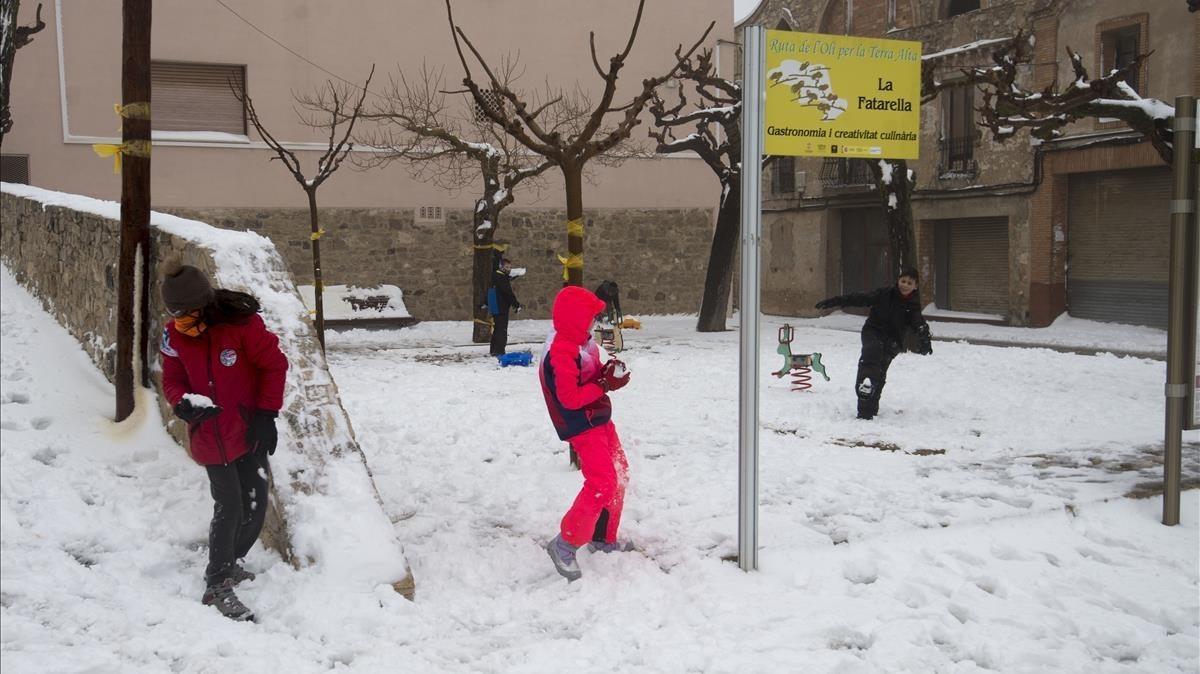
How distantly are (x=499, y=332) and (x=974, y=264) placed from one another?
549 inches

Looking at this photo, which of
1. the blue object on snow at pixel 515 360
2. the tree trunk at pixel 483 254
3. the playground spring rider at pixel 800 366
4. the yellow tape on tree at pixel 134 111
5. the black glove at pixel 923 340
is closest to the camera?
the yellow tape on tree at pixel 134 111

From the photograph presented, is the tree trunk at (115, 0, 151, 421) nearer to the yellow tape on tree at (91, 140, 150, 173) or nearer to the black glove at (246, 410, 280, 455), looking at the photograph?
the yellow tape on tree at (91, 140, 150, 173)

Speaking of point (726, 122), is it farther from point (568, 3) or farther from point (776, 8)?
point (776, 8)

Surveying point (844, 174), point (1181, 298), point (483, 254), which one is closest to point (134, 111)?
point (1181, 298)

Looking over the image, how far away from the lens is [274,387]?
383 centimetres

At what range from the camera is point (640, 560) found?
15.7 ft

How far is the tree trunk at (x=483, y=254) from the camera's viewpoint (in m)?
15.8

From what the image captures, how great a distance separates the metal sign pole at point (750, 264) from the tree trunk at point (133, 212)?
131 inches

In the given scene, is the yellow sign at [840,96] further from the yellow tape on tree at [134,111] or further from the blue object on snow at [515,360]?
the blue object on snow at [515,360]

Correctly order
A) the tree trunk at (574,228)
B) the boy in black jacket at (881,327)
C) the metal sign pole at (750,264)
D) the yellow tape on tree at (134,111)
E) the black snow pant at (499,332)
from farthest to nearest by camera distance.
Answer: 1. the black snow pant at (499,332)
2. the boy in black jacket at (881,327)
3. the tree trunk at (574,228)
4. the yellow tape on tree at (134,111)
5. the metal sign pole at (750,264)

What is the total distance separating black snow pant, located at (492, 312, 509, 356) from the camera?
13578 millimetres

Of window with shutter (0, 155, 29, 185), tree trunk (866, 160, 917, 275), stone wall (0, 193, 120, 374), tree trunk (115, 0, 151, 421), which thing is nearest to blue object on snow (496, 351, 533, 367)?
stone wall (0, 193, 120, 374)

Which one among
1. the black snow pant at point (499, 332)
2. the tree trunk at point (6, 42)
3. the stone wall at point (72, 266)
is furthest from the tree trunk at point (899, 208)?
the tree trunk at point (6, 42)

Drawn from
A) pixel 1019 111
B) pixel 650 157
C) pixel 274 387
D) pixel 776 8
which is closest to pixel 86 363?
pixel 274 387
